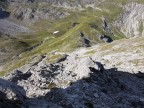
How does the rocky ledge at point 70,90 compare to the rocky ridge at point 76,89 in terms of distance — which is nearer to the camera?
the rocky ledge at point 70,90

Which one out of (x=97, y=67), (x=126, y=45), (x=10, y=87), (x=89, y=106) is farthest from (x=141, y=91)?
(x=126, y=45)

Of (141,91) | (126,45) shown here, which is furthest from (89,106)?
(126,45)

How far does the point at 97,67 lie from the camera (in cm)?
6756

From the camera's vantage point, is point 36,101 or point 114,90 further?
point 114,90

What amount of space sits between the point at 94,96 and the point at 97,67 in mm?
15249

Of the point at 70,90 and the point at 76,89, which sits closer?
the point at 70,90

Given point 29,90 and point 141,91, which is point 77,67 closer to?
point 141,91

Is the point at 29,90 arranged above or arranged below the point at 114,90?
above

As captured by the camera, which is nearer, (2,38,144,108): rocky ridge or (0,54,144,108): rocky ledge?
(0,54,144,108): rocky ledge

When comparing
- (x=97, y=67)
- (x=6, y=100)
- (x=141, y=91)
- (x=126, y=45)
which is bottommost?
(x=126, y=45)

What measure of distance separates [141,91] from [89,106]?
2477 cm

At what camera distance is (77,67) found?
223 ft

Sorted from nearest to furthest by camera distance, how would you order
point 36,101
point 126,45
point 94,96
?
1. point 36,101
2. point 94,96
3. point 126,45

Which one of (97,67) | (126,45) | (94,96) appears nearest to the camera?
(94,96)
